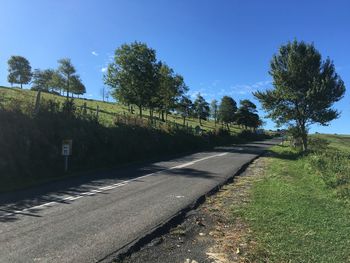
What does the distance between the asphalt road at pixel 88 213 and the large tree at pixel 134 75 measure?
30385mm

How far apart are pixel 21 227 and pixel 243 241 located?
4.40m

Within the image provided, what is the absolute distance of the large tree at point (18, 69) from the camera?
300ft

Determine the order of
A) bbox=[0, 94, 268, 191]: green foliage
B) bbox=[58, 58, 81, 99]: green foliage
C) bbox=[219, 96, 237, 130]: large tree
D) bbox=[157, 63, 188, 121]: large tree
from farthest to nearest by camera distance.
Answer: bbox=[219, 96, 237, 130]: large tree < bbox=[58, 58, 81, 99]: green foliage < bbox=[157, 63, 188, 121]: large tree < bbox=[0, 94, 268, 191]: green foliage

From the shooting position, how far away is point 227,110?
106 metres

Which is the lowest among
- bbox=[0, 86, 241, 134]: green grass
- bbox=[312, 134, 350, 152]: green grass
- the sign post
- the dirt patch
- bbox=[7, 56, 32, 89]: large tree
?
the dirt patch

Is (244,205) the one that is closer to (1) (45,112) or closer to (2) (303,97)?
(1) (45,112)

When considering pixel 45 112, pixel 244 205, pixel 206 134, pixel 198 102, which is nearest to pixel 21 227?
pixel 244 205

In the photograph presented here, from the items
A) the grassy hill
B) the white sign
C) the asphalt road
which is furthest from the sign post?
the grassy hill

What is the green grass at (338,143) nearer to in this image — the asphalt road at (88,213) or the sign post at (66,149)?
the sign post at (66,149)

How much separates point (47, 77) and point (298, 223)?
9270 cm

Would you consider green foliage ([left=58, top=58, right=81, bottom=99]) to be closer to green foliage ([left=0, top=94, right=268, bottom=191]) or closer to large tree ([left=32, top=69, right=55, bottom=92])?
large tree ([left=32, top=69, right=55, bottom=92])

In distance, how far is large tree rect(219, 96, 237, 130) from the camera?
4151 inches

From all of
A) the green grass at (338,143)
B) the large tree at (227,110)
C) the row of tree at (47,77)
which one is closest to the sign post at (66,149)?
the green grass at (338,143)

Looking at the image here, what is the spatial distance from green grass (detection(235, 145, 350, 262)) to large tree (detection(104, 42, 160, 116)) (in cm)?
3326
